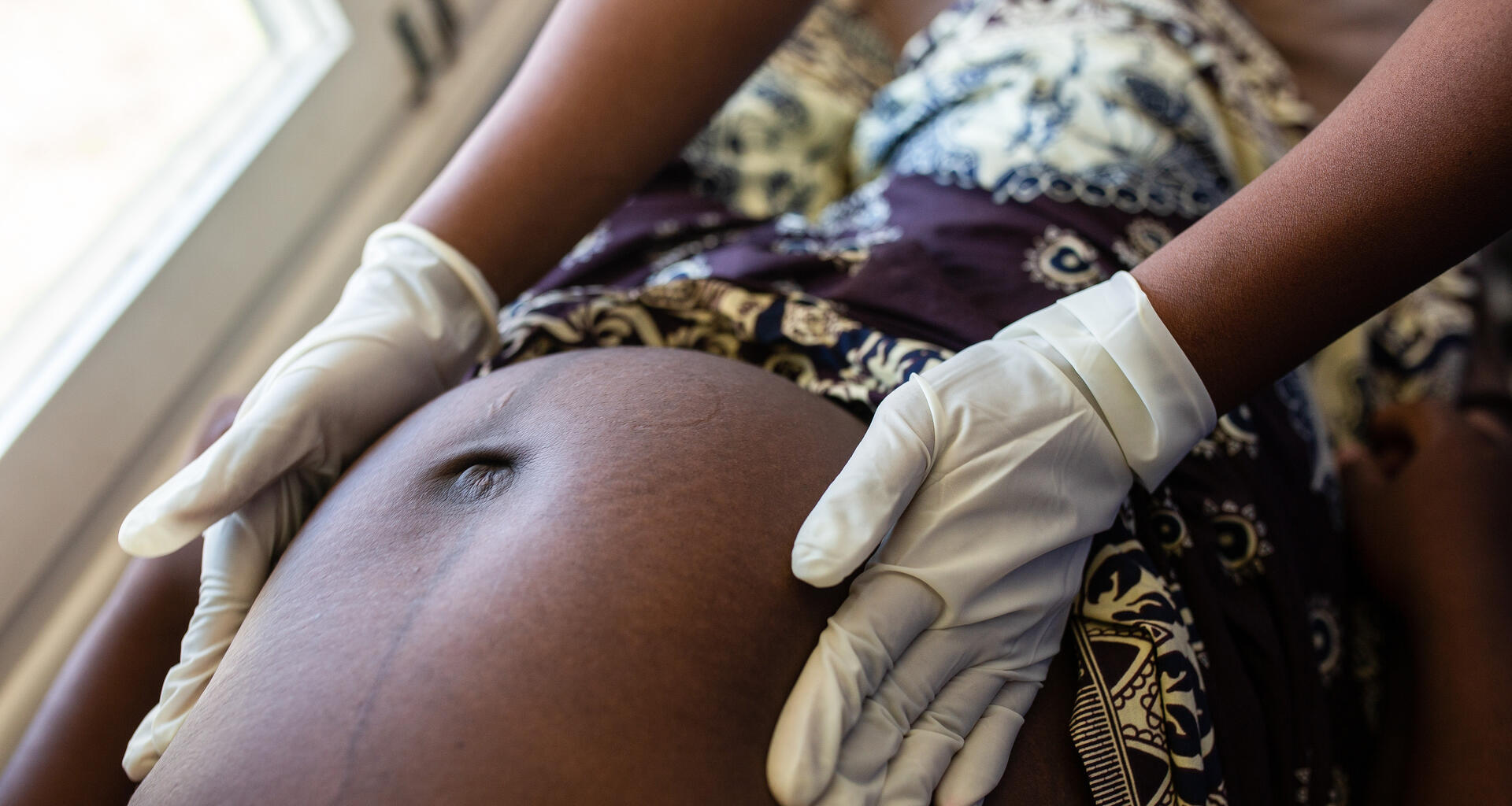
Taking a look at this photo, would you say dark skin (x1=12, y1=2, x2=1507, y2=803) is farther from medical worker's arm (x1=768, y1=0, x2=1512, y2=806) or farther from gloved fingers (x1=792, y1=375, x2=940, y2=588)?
gloved fingers (x1=792, y1=375, x2=940, y2=588)

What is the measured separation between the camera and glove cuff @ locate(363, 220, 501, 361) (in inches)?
30.6

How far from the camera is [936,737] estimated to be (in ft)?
1.70

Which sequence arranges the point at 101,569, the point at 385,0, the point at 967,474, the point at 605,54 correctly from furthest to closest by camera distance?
the point at 385,0
the point at 101,569
the point at 605,54
the point at 967,474

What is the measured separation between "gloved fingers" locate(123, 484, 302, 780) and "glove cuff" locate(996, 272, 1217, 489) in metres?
0.61

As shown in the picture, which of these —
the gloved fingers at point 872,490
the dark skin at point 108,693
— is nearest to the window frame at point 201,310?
the dark skin at point 108,693

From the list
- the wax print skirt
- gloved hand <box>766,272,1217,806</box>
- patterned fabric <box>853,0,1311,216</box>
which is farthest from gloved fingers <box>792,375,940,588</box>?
patterned fabric <box>853,0,1311,216</box>

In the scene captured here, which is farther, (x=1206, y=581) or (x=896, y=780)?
(x=1206, y=581)

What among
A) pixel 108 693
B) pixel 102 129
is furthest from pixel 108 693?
pixel 102 129

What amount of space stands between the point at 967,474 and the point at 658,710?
25cm

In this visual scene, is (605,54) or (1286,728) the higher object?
(605,54)

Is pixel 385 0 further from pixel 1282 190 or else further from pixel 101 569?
pixel 1282 190

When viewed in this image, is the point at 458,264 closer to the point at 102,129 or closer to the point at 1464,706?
the point at 102,129

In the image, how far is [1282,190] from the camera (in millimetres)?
583

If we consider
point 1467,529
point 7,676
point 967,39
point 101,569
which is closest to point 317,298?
point 101,569
